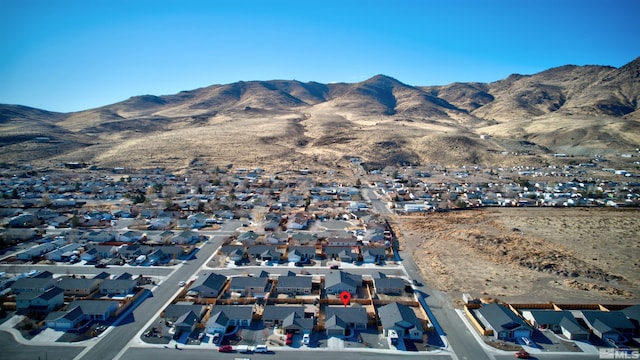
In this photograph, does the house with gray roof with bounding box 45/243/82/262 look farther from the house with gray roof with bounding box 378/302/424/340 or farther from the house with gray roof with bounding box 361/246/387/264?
the house with gray roof with bounding box 378/302/424/340

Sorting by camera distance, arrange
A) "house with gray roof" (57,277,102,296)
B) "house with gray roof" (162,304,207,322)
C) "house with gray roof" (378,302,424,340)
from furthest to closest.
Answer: "house with gray roof" (57,277,102,296) → "house with gray roof" (162,304,207,322) → "house with gray roof" (378,302,424,340)

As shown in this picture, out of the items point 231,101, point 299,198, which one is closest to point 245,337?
point 299,198

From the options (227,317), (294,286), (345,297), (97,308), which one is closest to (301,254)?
(294,286)

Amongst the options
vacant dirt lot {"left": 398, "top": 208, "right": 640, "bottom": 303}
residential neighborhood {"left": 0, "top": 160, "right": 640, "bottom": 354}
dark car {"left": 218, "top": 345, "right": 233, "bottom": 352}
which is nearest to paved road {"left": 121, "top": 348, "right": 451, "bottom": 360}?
dark car {"left": 218, "top": 345, "right": 233, "bottom": 352}

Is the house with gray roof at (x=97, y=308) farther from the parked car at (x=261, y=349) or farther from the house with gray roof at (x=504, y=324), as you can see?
the house with gray roof at (x=504, y=324)

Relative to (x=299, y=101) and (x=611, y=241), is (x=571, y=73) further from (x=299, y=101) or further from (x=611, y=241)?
(x=611, y=241)

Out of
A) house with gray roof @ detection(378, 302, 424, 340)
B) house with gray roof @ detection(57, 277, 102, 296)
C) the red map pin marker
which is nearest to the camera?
house with gray roof @ detection(378, 302, 424, 340)

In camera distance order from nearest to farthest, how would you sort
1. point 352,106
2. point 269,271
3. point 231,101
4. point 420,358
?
point 420,358, point 269,271, point 352,106, point 231,101
